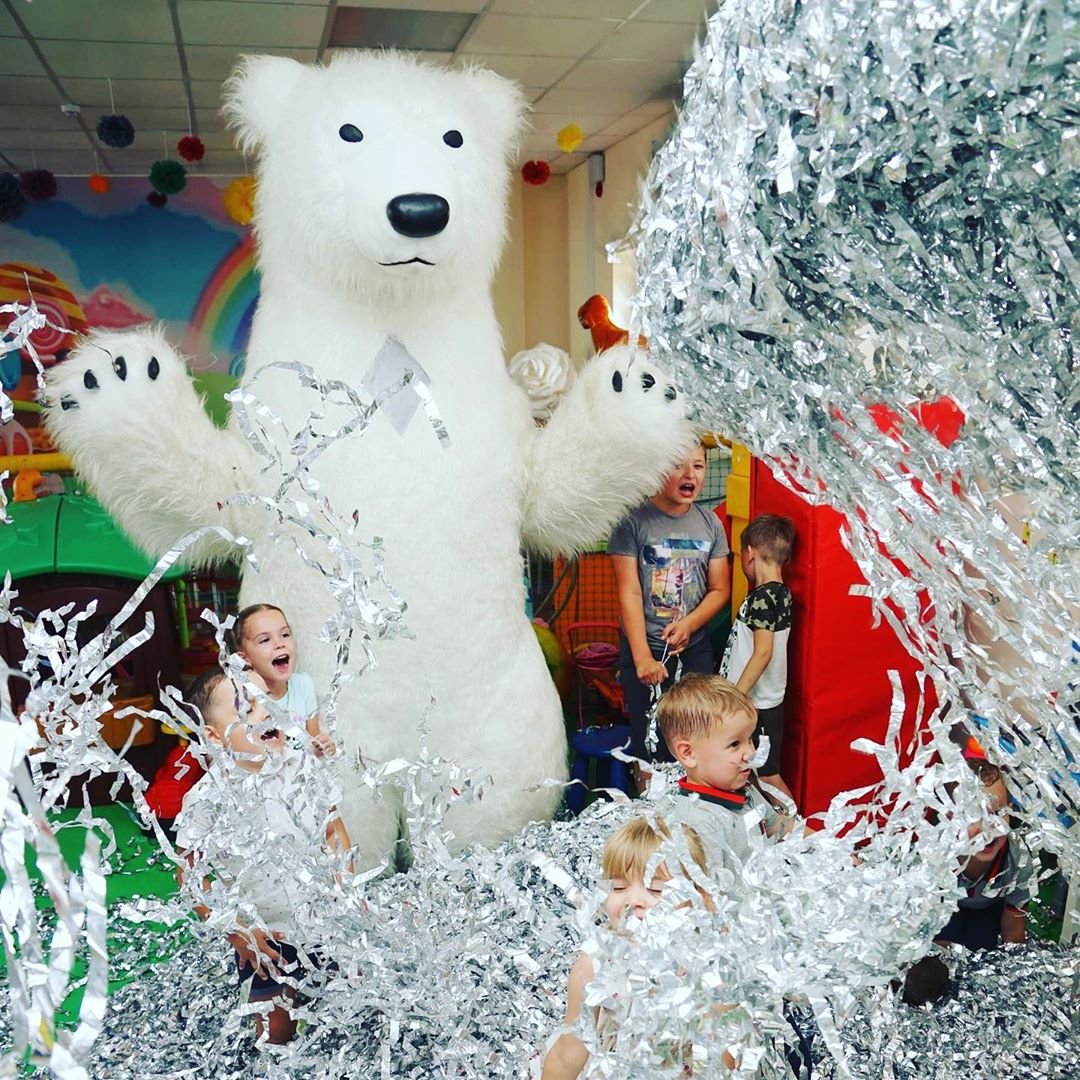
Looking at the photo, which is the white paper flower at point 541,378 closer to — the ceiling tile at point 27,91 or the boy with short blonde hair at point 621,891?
the boy with short blonde hair at point 621,891

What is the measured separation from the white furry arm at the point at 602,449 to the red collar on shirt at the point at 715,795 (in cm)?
54

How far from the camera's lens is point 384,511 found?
1378 millimetres

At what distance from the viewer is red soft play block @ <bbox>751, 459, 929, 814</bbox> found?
167cm

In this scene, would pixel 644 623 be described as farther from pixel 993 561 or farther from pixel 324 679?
pixel 993 561

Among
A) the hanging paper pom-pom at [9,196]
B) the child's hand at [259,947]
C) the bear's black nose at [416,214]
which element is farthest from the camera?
the hanging paper pom-pom at [9,196]

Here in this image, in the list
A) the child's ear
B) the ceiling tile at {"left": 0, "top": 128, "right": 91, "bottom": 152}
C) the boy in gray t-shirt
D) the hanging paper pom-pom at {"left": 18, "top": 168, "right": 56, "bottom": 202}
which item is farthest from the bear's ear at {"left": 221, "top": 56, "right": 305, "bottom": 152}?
the ceiling tile at {"left": 0, "top": 128, "right": 91, "bottom": 152}

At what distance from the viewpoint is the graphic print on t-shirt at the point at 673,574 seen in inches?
68.2

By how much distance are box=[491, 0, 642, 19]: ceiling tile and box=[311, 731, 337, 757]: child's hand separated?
2461 millimetres

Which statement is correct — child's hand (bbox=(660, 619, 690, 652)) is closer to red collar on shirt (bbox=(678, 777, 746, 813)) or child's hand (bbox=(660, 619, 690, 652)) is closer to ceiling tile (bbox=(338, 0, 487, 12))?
red collar on shirt (bbox=(678, 777, 746, 813))

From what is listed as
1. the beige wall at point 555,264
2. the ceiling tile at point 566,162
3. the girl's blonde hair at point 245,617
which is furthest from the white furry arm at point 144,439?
the ceiling tile at point 566,162

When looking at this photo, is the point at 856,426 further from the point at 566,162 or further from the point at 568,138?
the point at 566,162

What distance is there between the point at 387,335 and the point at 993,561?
3.18ft

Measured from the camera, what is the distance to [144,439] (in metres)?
1.32

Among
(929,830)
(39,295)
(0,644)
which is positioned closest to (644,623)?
(929,830)
